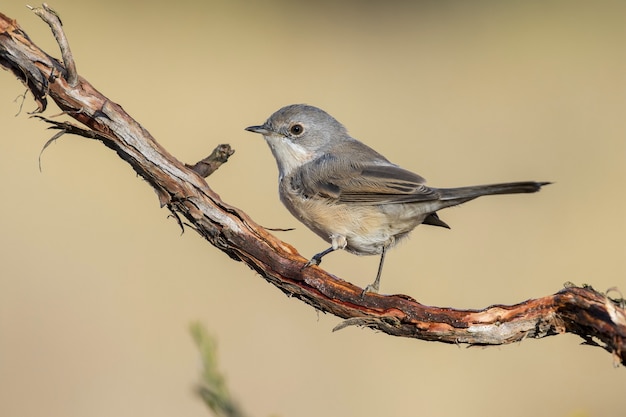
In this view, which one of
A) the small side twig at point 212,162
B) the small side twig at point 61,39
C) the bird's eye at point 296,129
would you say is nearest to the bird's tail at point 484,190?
the small side twig at point 212,162

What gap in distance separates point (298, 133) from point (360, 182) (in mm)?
741

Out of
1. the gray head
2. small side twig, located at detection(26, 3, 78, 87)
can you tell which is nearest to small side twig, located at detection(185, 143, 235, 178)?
small side twig, located at detection(26, 3, 78, 87)

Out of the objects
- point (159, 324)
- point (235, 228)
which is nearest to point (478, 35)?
point (159, 324)

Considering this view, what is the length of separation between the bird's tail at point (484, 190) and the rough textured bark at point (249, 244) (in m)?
0.68

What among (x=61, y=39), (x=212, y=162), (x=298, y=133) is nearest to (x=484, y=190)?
(x=212, y=162)

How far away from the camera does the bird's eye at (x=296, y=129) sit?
4.57 m

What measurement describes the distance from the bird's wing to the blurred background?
1.13 metres

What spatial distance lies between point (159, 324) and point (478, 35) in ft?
18.8

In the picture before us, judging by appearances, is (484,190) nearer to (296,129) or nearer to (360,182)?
(360,182)

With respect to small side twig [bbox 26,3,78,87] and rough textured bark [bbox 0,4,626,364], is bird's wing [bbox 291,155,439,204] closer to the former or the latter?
rough textured bark [bbox 0,4,626,364]

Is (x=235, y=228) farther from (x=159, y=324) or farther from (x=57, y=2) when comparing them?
(x=57, y=2)

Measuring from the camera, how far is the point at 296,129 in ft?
15.0

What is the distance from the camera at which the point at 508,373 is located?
21.6 feet

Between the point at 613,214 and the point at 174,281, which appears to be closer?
the point at 174,281
